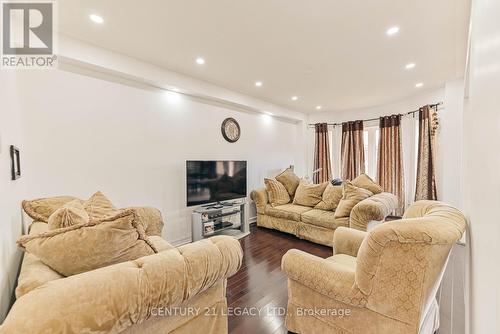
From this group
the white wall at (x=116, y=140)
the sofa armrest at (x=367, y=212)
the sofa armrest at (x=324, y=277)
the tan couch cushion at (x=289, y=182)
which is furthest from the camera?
the tan couch cushion at (x=289, y=182)

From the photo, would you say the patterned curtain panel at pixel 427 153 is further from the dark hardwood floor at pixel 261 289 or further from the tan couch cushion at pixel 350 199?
the dark hardwood floor at pixel 261 289

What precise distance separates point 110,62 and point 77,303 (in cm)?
273

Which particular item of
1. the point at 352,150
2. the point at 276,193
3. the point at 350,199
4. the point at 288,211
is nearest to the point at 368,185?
the point at 350,199

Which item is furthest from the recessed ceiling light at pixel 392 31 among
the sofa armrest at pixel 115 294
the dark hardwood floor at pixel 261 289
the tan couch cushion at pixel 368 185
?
the dark hardwood floor at pixel 261 289

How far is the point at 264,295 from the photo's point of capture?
7.13 feet

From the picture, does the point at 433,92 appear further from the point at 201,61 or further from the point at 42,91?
the point at 42,91

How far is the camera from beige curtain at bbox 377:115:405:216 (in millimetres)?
4762

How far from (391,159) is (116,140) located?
17.2 ft

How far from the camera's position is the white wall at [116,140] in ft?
7.71

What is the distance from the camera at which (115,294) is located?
91 cm

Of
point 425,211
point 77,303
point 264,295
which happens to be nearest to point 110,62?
point 77,303

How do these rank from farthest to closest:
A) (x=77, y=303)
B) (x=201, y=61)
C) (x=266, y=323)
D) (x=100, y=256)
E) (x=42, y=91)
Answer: (x=201, y=61), (x=42, y=91), (x=266, y=323), (x=100, y=256), (x=77, y=303)

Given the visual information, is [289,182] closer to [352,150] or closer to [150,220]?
[352,150]

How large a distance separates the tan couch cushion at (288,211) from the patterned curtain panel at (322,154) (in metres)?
2.00
